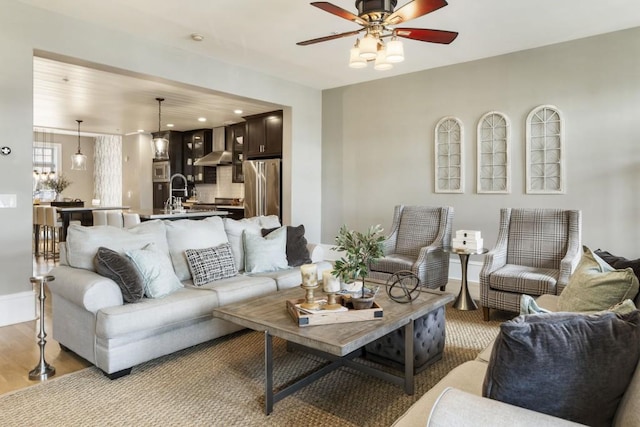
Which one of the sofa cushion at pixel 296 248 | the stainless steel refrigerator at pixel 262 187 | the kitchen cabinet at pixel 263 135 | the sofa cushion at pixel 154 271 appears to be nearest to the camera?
the sofa cushion at pixel 154 271

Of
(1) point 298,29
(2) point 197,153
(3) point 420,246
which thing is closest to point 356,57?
(1) point 298,29

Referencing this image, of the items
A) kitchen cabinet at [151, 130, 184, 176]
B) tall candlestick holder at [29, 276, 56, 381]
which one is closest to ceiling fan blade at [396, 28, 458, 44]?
tall candlestick holder at [29, 276, 56, 381]

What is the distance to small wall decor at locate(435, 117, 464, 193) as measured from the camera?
5388 mm

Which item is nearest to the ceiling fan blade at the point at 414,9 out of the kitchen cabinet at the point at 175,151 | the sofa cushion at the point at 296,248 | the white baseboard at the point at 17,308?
the sofa cushion at the point at 296,248

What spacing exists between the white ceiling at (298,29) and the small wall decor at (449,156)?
0.79 metres

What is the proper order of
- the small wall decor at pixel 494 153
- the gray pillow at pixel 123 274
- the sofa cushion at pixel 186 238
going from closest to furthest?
the gray pillow at pixel 123 274
the sofa cushion at pixel 186 238
the small wall decor at pixel 494 153

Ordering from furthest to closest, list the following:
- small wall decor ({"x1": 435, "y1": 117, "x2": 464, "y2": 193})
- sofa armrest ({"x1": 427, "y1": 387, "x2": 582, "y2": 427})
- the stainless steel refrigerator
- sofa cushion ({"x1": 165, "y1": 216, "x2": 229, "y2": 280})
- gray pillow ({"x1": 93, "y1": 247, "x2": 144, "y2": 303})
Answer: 1. the stainless steel refrigerator
2. small wall decor ({"x1": 435, "y1": 117, "x2": 464, "y2": 193})
3. sofa cushion ({"x1": 165, "y1": 216, "x2": 229, "y2": 280})
4. gray pillow ({"x1": 93, "y1": 247, "x2": 144, "y2": 303})
5. sofa armrest ({"x1": 427, "y1": 387, "x2": 582, "y2": 427})

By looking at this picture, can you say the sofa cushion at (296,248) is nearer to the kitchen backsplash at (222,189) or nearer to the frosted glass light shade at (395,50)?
the frosted glass light shade at (395,50)

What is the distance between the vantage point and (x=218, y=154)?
890 centimetres

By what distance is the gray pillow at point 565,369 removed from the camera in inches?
46.3

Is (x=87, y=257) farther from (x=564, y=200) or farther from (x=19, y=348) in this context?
(x=564, y=200)

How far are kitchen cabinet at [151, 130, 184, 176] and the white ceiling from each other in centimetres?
331

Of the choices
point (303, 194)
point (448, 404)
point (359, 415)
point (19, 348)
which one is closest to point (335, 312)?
point (359, 415)

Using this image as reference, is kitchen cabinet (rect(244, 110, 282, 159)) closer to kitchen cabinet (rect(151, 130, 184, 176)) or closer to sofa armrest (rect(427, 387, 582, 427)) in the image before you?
kitchen cabinet (rect(151, 130, 184, 176))
